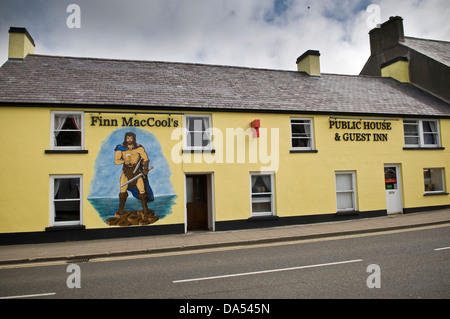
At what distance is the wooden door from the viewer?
13477mm

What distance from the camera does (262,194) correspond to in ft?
44.2

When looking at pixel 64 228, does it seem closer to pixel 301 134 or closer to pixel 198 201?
pixel 198 201

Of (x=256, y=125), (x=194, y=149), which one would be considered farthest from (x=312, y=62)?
(x=194, y=149)

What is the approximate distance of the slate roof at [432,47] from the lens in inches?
770

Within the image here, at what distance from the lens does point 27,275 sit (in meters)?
7.31

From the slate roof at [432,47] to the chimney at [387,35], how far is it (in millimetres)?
731

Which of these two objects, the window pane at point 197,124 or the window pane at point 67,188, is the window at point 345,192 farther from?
the window pane at point 67,188

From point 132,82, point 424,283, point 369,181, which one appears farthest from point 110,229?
point 369,181

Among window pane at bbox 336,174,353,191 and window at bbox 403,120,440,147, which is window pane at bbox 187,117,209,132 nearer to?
window pane at bbox 336,174,353,191

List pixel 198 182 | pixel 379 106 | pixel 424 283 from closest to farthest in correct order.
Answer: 1. pixel 424 283
2. pixel 198 182
3. pixel 379 106

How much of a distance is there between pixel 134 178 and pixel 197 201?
3087mm

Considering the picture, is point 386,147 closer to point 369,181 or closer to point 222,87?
point 369,181

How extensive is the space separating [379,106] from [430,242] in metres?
8.76

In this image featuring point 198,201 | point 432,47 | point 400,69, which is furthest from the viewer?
point 432,47
